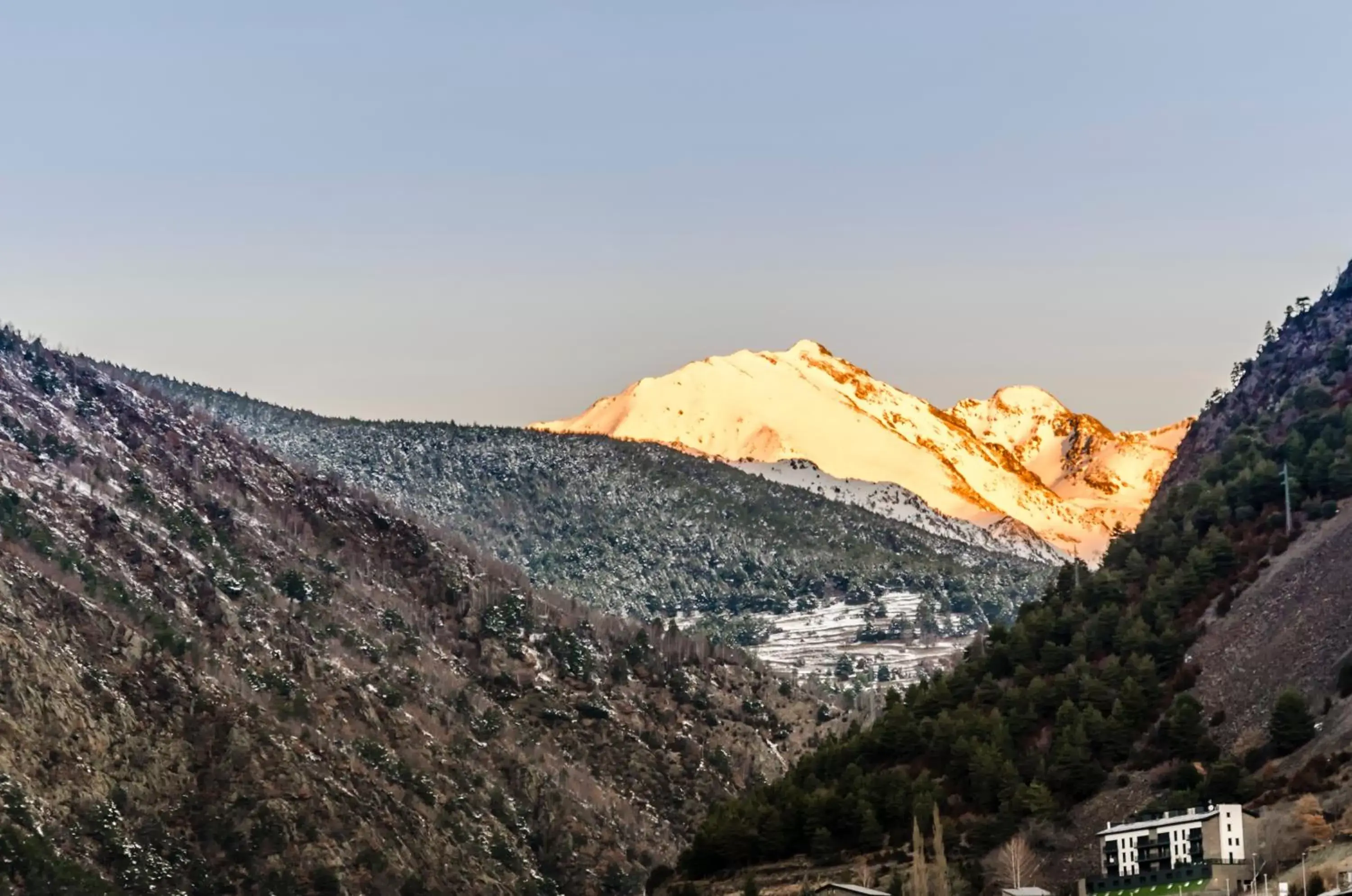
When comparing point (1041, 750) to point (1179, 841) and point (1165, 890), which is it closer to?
point (1179, 841)

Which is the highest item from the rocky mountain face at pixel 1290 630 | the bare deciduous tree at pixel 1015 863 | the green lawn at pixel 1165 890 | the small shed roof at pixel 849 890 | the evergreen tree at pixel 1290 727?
the rocky mountain face at pixel 1290 630

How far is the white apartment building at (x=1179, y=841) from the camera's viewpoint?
14388 cm

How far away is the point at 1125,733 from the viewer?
577 ft

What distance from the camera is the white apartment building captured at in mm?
143875

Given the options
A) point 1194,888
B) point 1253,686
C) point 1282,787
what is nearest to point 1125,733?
point 1253,686

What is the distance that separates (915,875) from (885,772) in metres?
37.5

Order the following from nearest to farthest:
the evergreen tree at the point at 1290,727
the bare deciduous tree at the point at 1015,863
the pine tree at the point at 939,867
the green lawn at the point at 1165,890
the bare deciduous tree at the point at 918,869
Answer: the green lawn at the point at 1165,890 < the pine tree at the point at 939,867 < the bare deciduous tree at the point at 918,869 < the bare deciduous tree at the point at 1015,863 < the evergreen tree at the point at 1290,727

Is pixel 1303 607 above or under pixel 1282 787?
above

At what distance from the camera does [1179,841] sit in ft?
482

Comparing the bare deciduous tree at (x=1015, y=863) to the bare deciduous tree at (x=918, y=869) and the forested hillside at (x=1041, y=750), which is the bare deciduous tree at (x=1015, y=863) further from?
the bare deciduous tree at (x=918, y=869)

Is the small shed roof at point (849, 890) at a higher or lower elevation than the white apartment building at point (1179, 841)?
lower

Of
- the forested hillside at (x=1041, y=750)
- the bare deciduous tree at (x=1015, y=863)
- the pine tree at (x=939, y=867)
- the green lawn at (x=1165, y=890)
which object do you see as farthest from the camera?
the forested hillside at (x=1041, y=750)

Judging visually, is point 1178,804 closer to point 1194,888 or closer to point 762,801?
point 1194,888

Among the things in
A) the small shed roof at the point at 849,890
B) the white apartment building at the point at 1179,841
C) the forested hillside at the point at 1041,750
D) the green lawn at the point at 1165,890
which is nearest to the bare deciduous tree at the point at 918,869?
the small shed roof at the point at 849,890
